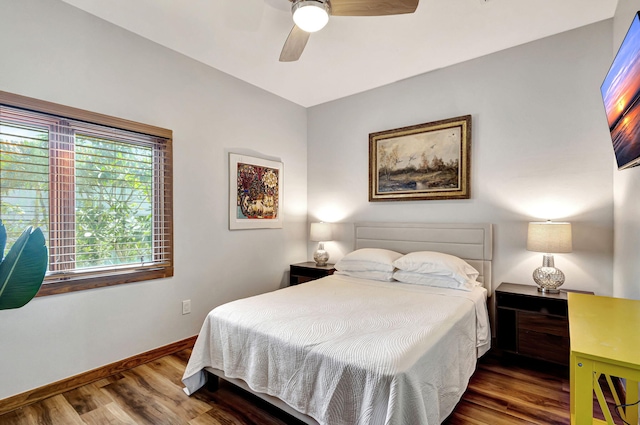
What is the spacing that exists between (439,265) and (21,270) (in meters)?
2.74

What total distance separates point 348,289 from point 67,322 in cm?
216

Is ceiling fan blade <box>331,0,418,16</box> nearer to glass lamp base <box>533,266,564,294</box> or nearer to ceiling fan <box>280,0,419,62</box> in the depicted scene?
ceiling fan <box>280,0,419,62</box>

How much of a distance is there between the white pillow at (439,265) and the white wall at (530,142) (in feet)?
1.27

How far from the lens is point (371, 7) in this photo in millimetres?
1832

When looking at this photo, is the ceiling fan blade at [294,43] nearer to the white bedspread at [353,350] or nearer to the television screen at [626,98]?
the television screen at [626,98]

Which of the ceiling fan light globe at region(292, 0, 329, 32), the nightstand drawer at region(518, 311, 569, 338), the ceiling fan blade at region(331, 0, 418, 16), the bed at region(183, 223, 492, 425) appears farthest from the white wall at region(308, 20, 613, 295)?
the ceiling fan light globe at region(292, 0, 329, 32)

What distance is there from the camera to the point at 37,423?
1.85 metres

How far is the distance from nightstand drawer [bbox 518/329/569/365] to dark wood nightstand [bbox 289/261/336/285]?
1948 mm

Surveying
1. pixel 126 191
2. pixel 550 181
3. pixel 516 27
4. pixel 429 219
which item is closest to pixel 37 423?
pixel 126 191

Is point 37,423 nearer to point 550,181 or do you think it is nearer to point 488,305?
point 488,305

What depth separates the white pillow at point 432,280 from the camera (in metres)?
2.62

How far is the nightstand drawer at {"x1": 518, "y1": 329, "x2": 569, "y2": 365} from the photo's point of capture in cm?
226

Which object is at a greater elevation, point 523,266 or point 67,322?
point 523,266

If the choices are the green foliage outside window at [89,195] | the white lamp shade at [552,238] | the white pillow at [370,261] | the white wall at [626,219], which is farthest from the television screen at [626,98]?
the green foliage outside window at [89,195]
